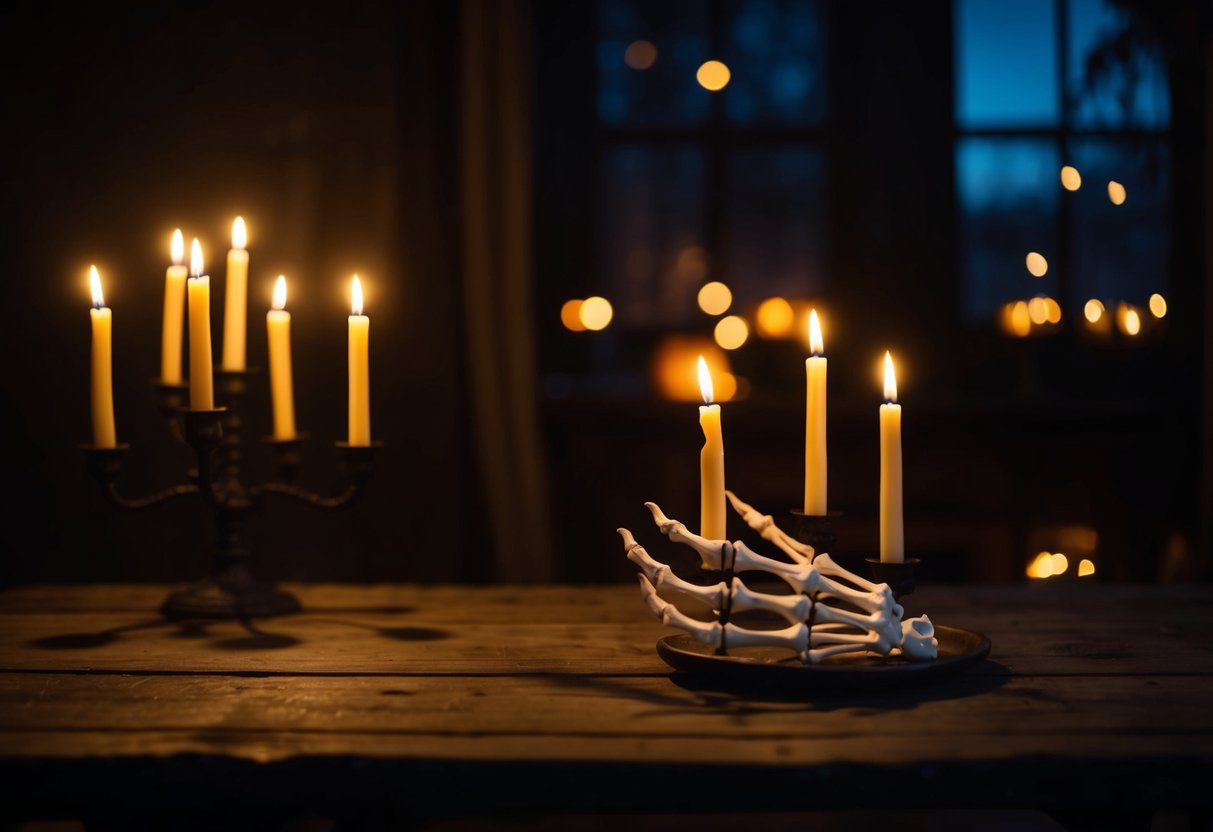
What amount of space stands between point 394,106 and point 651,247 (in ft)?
2.82

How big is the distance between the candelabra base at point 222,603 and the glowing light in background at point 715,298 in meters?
1.79

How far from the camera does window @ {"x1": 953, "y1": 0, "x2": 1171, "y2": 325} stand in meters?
3.12

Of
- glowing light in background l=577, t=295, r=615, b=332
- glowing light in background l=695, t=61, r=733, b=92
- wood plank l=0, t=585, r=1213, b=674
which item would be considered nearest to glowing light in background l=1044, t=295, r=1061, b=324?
glowing light in background l=695, t=61, r=733, b=92

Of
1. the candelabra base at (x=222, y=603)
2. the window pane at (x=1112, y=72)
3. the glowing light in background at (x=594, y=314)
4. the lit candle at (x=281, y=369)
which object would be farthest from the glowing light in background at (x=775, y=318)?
the candelabra base at (x=222, y=603)

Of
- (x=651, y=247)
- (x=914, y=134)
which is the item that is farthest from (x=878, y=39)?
(x=651, y=247)

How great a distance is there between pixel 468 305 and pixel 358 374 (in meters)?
1.10

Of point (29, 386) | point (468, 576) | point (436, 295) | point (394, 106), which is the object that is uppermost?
point (394, 106)

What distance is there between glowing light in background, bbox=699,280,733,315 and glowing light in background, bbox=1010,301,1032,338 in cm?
77

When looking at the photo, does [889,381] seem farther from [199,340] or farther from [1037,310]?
[1037,310]

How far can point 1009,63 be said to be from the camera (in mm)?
3131

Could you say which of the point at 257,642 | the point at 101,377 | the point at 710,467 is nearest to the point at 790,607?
the point at 710,467

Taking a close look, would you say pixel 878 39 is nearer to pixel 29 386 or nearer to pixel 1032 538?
pixel 1032 538

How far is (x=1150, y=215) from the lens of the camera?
3.13 m

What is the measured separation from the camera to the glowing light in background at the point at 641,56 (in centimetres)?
317
